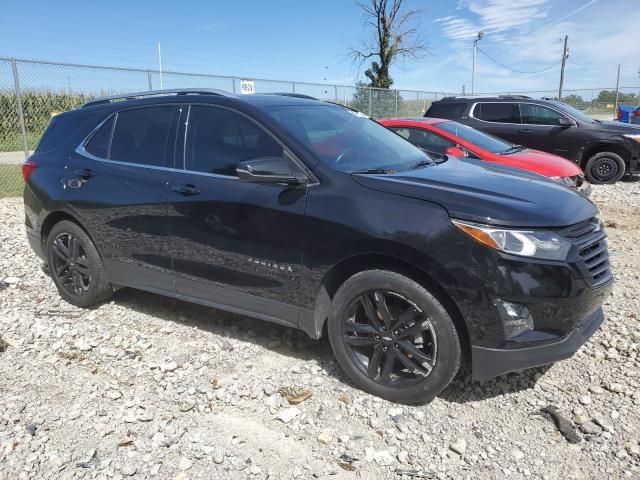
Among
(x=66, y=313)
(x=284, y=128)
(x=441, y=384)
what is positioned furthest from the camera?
(x=66, y=313)

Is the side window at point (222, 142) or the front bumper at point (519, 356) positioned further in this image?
the side window at point (222, 142)

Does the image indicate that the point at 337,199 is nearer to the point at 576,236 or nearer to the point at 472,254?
the point at 472,254

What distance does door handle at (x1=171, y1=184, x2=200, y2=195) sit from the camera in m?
3.54

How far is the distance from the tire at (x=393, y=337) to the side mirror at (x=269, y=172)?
0.69 meters

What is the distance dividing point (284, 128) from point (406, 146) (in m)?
1.15

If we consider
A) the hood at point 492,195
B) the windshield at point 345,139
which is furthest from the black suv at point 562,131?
the hood at point 492,195

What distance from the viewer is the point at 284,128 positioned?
3369mm

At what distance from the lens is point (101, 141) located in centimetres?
419

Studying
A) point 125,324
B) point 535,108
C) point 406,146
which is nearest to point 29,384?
point 125,324

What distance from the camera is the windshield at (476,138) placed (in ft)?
25.1

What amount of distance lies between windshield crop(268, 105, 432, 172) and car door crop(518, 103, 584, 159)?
785cm

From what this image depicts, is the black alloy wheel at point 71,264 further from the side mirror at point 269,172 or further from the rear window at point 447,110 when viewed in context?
the rear window at point 447,110

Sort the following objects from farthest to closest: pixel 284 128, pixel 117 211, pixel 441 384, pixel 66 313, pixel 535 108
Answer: pixel 535 108, pixel 66 313, pixel 117 211, pixel 284 128, pixel 441 384

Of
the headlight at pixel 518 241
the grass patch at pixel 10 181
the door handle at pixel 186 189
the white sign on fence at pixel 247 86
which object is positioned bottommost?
the grass patch at pixel 10 181
